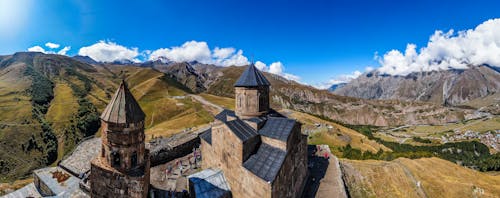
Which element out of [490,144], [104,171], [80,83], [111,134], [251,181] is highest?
[80,83]

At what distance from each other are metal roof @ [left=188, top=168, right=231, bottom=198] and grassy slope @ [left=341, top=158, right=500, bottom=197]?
14.3 metres

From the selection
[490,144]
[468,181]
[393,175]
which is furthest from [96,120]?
[490,144]

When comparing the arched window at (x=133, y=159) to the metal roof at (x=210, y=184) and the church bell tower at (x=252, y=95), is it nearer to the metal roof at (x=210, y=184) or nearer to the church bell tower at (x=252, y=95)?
the metal roof at (x=210, y=184)

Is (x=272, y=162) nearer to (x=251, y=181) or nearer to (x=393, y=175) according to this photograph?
(x=251, y=181)

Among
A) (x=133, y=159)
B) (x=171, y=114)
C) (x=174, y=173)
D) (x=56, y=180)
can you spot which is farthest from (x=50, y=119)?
(x=133, y=159)

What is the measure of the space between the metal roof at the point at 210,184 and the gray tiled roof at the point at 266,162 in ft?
9.56

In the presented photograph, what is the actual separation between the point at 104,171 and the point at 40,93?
409 feet

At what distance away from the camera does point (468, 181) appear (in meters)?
32.2

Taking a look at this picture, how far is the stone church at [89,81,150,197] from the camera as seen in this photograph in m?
11.0

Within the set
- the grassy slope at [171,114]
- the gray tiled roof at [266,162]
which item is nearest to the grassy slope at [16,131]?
the grassy slope at [171,114]

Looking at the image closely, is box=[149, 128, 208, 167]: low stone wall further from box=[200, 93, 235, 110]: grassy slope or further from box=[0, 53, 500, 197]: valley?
box=[200, 93, 235, 110]: grassy slope

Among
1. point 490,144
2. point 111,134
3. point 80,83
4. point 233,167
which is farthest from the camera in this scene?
point 80,83

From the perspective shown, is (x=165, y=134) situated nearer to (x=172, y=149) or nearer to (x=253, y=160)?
(x=172, y=149)

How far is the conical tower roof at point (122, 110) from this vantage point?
1091 centimetres
